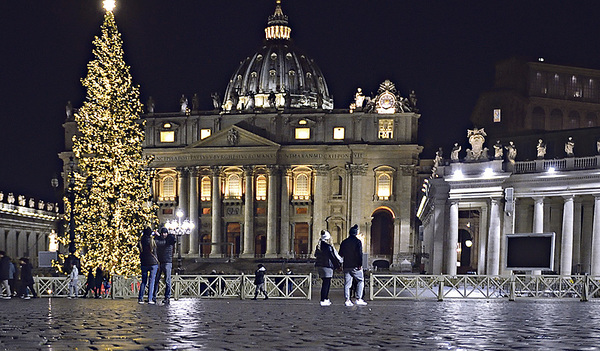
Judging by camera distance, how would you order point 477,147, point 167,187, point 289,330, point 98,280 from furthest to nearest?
point 167,187, point 477,147, point 98,280, point 289,330

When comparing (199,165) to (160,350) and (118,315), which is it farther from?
(160,350)

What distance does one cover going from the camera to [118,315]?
19234 mm

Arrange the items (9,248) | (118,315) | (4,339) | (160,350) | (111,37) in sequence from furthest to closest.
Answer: (9,248), (111,37), (118,315), (4,339), (160,350)

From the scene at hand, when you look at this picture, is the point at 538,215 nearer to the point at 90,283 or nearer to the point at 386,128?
the point at 90,283

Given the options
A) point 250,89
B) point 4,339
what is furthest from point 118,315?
point 250,89

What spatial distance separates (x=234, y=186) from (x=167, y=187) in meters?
8.68

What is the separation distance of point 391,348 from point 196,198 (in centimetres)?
10890

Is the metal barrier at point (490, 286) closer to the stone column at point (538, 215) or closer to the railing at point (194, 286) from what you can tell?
the railing at point (194, 286)

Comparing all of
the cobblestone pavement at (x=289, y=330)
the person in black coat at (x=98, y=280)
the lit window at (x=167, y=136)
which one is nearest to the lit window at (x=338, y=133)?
the lit window at (x=167, y=136)

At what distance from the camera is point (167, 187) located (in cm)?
12312

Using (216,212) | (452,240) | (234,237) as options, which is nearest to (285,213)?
(216,212)

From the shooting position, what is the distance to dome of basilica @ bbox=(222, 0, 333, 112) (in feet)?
484

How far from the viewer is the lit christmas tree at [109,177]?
37.8m

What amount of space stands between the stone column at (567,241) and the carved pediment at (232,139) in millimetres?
67937
